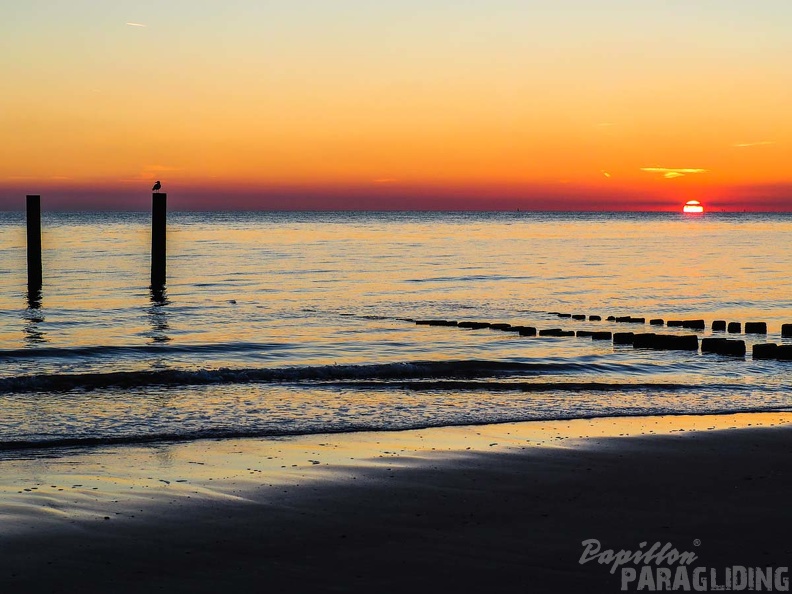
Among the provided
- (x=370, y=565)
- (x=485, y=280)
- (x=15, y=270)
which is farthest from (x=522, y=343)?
(x=15, y=270)

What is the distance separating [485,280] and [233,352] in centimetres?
2037

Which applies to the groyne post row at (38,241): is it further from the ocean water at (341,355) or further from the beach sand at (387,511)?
the beach sand at (387,511)

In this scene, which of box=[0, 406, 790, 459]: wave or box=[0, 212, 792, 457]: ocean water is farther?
box=[0, 212, 792, 457]: ocean water

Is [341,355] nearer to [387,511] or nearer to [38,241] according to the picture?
[387,511]

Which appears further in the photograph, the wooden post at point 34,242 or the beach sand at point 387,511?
the wooden post at point 34,242

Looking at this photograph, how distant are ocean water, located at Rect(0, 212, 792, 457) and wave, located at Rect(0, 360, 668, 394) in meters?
0.04

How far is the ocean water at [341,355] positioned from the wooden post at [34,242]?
2.35 ft

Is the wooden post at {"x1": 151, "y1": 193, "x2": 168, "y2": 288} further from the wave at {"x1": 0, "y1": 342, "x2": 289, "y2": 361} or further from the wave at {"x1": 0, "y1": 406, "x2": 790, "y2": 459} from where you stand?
the wave at {"x1": 0, "y1": 406, "x2": 790, "y2": 459}

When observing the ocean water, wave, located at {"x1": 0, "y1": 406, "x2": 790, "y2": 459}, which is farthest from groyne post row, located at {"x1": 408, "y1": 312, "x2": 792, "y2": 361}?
wave, located at {"x1": 0, "y1": 406, "x2": 790, "y2": 459}

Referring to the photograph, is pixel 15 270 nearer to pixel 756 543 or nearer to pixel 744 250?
pixel 756 543

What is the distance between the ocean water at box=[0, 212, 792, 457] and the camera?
12188 mm

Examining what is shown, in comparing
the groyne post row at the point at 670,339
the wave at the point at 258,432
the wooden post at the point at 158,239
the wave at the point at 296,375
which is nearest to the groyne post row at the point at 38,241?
the wooden post at the point at 158,239

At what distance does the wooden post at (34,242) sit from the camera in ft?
99.8

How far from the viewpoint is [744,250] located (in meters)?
62.2
